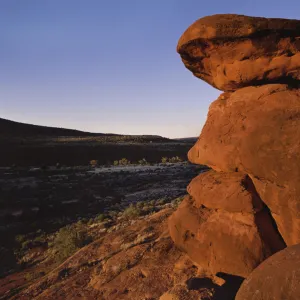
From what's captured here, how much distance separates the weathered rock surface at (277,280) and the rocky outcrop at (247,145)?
1331 mm

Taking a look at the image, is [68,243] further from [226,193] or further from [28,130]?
[28,130]

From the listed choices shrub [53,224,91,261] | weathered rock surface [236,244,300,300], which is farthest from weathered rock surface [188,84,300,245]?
shrub [53,224,91,261]

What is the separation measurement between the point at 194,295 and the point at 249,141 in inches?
128

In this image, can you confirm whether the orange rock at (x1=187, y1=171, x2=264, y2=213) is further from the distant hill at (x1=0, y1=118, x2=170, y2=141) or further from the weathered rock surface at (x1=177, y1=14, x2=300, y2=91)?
the distant hill at (x1=0, y1=118, x2=170, y2=141)

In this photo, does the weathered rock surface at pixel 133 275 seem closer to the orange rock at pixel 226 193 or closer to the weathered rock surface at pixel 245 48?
the orange rock at pixel 226 193

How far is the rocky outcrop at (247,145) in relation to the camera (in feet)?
20.1

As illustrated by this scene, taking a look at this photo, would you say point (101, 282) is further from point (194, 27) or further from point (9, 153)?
point (9, 153)

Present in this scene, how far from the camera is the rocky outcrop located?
241 inches

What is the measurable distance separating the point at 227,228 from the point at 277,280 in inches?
92.1

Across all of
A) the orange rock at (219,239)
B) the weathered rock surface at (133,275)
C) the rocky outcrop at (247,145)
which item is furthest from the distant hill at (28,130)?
the rocky outcrop at (247,145)

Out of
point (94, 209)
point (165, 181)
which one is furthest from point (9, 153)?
point (94, 209)

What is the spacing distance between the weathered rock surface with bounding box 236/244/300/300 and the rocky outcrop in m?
1.33

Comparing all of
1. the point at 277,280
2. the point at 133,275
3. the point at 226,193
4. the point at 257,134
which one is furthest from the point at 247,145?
the point at 133,275

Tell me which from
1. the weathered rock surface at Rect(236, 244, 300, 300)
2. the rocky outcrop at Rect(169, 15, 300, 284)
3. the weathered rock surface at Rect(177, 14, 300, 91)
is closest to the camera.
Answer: the weathered rock surface at Rect(236, 244, 300, 300)
